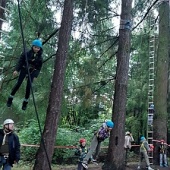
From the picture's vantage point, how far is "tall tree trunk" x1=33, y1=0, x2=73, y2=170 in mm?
7312

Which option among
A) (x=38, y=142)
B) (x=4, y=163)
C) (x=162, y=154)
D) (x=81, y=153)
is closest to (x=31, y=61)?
(x=4, y=163)

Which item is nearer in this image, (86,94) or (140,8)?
(86,94)

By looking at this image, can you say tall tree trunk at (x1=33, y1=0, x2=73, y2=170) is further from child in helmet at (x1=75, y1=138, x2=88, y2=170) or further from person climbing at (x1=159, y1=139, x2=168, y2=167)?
person climbing at (x1=159, y1=139, x2=168, y2=167)

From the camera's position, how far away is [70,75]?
9.70 m

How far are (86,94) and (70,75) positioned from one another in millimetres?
856

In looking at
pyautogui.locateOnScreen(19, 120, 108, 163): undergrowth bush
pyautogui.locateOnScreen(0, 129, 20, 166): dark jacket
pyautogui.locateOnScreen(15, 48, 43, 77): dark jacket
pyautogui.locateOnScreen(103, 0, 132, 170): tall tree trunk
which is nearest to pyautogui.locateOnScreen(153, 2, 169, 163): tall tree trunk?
pyautogui.locateOnScreen(19, 120, 108, 163): undergrowth bush

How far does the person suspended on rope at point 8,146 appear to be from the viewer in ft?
18.2

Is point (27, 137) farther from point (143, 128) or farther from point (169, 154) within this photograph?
point (169, 154)

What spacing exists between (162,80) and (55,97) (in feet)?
20.7

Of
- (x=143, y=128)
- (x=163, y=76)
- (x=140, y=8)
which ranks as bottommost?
(x=143, y=128)

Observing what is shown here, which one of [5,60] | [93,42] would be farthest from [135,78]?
[5,60]

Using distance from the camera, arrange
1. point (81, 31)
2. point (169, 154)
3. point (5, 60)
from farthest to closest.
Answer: point (169, 154), point (81, 31), point (5, 60)

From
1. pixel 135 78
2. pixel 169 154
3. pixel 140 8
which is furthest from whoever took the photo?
pixel 169 154

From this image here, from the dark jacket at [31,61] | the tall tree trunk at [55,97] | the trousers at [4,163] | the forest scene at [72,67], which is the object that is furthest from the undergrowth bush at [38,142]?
the dark jacket at [31,61]
